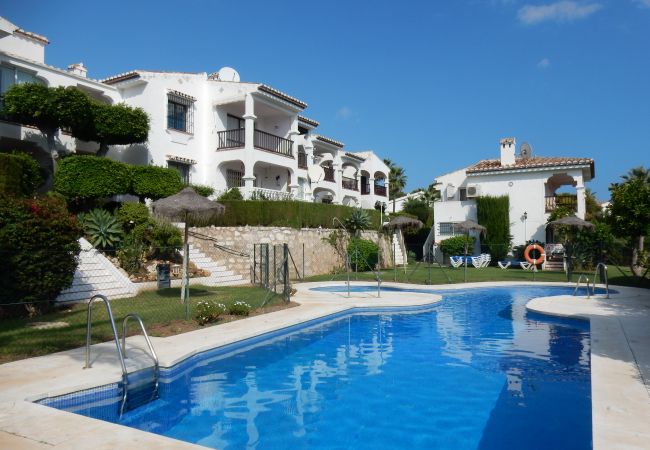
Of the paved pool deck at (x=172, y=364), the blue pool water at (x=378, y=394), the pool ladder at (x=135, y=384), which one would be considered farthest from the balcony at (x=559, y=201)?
the pool ladder at (x=135, y=384)

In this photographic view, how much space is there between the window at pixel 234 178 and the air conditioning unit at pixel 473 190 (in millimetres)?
16511

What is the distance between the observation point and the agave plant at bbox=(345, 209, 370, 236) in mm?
26453

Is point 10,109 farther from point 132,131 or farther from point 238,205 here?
point 238,205

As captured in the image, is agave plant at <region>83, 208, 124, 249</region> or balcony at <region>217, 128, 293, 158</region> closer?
agave plant at <region>83, 208, 124, 249</region>

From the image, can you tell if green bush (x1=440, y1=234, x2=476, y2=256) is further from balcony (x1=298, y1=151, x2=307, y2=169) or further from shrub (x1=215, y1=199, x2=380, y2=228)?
balcony (x1=298, y1=151, x2=307, y2=169)

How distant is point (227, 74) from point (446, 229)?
754 inches

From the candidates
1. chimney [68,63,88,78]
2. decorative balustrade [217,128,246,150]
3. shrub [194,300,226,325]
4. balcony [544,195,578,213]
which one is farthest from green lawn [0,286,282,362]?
balcony [544,195,578,213]

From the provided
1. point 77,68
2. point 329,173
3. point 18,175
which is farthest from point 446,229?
point 18,175

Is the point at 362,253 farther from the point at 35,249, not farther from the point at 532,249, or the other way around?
the point at 35,249

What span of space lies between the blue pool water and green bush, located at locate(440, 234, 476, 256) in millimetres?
20140

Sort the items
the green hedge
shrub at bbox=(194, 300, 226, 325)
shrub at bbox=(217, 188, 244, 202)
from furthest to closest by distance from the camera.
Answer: shrub at bbox=(217, 188, 244, 202) < the green hedge < shrub at bbox=(194, 300, 226, 325)

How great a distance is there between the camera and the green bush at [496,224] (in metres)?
31.3

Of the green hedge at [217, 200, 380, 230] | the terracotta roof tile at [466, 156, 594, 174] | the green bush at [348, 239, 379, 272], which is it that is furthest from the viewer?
the terracotta roof tile at [466, 156, 594, 174]

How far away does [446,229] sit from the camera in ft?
111
